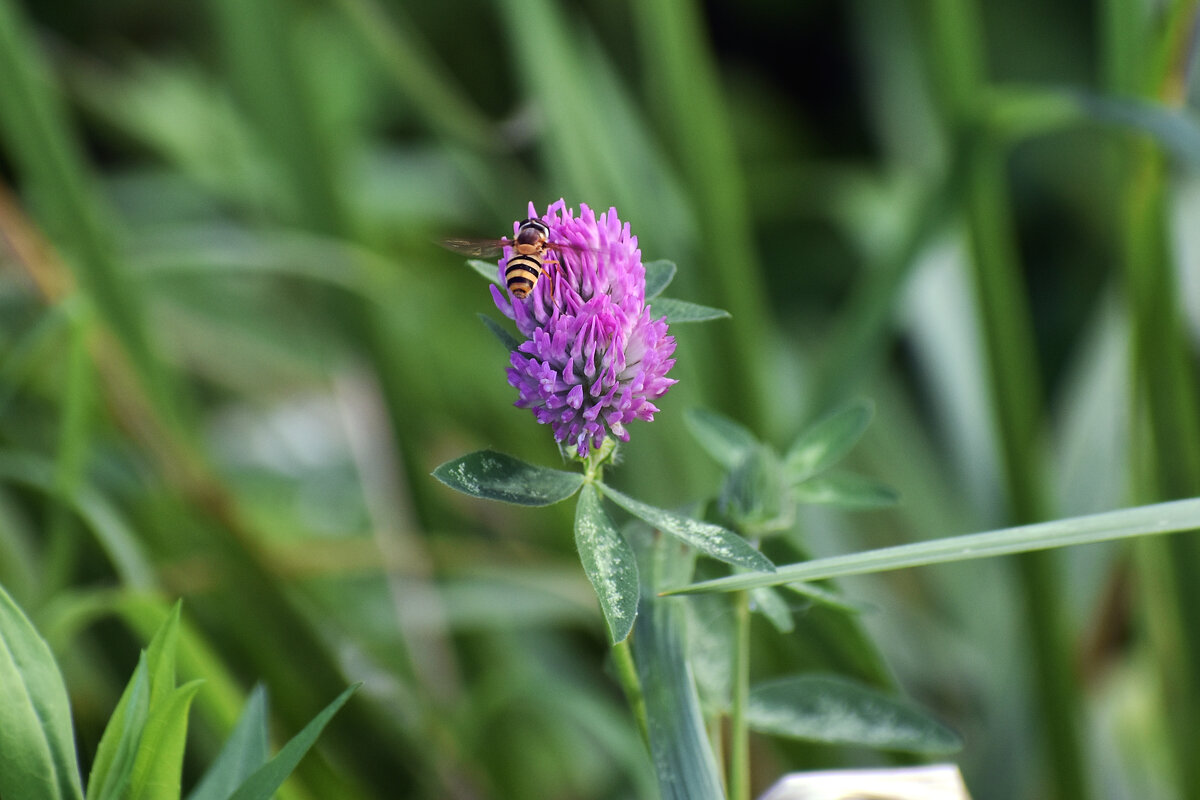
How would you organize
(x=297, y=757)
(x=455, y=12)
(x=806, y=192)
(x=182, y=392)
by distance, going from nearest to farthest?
(x=297, y=757) < (x=182, y=392) < (x=806, y=192) < (x=455, y=12)

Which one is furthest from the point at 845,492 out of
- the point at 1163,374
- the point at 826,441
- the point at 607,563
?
the point at 1163,374

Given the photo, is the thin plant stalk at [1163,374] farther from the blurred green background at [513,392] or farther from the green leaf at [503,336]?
the green leaf at [503,336]

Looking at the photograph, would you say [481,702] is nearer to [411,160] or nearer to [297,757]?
[297,757]

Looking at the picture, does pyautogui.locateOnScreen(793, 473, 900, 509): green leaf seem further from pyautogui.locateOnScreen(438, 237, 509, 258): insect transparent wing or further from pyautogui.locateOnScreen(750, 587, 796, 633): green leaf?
pyautogui.locateOnScreen(438, 237, 509, 258): insect transparent wing

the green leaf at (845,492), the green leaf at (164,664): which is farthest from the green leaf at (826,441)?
the green leaf at (164,664)

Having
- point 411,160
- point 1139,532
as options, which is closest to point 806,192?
point 411,160

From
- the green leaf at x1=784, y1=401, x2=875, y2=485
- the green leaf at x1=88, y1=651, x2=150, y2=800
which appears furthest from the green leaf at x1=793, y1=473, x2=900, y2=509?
the green leaf at x1=88, y1=651, x2=150, y2=800
